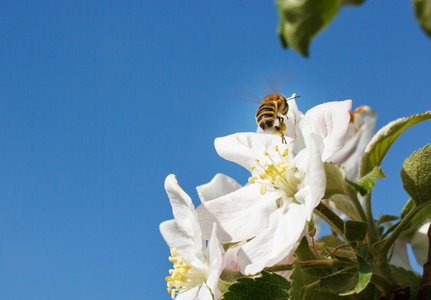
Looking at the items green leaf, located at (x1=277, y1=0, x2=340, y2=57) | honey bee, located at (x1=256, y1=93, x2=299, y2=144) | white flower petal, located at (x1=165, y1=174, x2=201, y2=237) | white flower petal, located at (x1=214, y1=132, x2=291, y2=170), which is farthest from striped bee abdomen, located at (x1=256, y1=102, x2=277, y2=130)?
green leaf, located at (x1=277, y1=0, x2=340, y2=57)

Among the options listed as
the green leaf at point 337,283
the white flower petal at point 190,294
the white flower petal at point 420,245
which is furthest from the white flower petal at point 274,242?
the white flower petal at point 420,245

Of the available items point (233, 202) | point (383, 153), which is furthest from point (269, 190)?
point (383, 153)

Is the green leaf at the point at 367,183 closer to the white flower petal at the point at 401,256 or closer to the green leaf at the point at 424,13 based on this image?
the green leaf at the point at 424,13

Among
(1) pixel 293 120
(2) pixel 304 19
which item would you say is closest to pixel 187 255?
(1) pixel 293 120

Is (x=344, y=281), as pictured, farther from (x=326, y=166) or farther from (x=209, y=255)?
(x=209, y=255)

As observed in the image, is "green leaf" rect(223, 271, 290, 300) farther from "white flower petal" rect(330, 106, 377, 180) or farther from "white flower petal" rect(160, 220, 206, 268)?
"white flower petal" rect(330, 106, 377, 180)

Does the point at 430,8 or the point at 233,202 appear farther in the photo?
the point at 233,202
